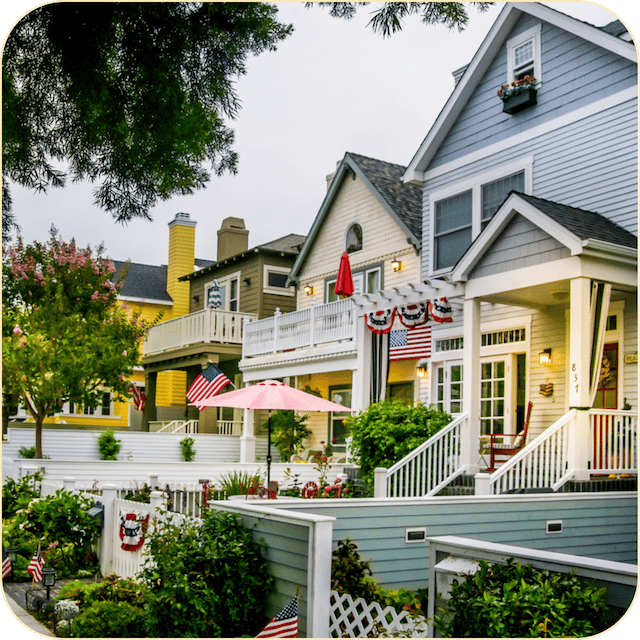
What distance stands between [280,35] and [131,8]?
129 cm

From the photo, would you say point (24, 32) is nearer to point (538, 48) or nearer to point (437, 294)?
point (437, 294)

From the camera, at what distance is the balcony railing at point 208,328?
20969 mm

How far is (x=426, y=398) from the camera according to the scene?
14.7 meters

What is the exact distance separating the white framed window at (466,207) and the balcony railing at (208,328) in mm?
7860

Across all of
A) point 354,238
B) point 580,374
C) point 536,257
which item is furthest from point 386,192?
point 580,374

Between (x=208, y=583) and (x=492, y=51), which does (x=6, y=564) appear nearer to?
(x=208, y=583)

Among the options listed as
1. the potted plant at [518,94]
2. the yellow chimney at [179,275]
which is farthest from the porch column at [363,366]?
the potted plant at [518,94]

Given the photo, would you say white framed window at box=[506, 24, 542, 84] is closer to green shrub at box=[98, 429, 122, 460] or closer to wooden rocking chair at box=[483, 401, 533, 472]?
wooden rocking chair at box=[483, 401, 533, 472]

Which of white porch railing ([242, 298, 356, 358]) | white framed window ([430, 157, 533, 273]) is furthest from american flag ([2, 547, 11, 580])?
white porch railing ([242, 298, 356, 358])

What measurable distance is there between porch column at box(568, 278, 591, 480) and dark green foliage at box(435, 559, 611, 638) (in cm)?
485

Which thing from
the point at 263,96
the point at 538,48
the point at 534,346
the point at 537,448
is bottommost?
the point at 537,448

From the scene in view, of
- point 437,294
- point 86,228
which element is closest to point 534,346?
point 437,294

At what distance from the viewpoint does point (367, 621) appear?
586 centimetres

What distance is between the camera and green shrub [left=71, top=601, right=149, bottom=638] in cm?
646
